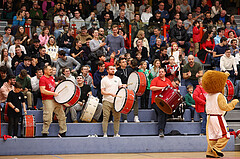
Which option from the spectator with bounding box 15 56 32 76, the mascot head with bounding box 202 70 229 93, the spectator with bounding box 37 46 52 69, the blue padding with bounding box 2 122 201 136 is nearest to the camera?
the mascot head with bounding box 202 70 229 93

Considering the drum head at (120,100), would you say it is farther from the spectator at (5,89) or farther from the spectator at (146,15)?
the spectator at (146,15)

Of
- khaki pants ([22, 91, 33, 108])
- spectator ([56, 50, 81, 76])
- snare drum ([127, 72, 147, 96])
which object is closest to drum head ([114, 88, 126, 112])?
snare drum ([127, 72, 147, 96])

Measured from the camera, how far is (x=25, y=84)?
39.8 ft

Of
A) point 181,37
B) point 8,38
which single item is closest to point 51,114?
point 8,38

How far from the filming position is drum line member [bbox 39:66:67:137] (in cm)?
1095

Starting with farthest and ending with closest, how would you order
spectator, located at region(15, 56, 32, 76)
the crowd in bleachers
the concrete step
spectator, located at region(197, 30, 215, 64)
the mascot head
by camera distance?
spectator, located at region(197, 30, 215, 64)
the concrete step
the crowd in bleachers
spectator, located at region(15, 56, 32, 76)
the mascot head

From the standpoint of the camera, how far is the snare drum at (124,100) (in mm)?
10742

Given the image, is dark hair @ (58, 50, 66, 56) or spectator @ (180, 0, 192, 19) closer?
dark hair @ (58, 50, 66, 56)

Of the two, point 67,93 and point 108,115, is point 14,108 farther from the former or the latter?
point 108,115

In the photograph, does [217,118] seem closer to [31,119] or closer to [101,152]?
[101,152]

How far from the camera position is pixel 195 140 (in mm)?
11414

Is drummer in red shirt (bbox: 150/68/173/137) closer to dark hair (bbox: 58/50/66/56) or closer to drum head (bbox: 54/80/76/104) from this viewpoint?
drum head (bbox: 54/80/76/104)

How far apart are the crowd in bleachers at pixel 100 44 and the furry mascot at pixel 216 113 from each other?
4048mm

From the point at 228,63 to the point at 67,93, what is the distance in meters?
5.98
